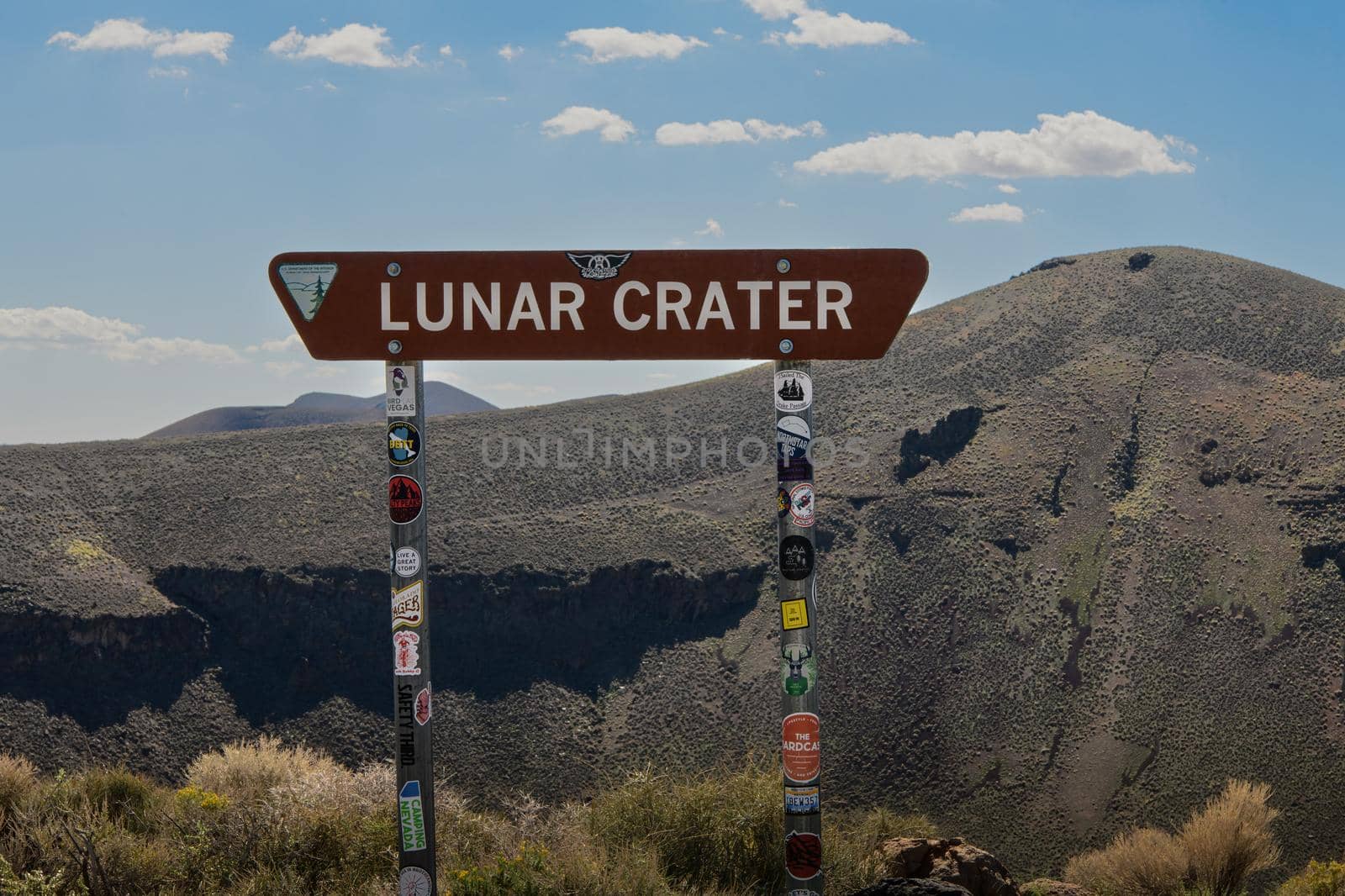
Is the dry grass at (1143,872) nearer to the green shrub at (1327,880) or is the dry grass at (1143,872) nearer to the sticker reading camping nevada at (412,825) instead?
the green shrub at (1327,880)

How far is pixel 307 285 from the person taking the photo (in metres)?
8.08

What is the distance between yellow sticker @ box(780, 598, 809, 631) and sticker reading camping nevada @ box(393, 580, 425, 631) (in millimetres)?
2554

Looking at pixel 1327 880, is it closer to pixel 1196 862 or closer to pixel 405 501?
pixel 1196 862

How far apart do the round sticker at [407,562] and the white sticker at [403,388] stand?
0.96 meters

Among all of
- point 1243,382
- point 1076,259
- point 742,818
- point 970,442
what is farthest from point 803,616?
point 1076,259

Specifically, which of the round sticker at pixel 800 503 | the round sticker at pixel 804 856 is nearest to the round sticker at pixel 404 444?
the round sticker at pixel 800 503

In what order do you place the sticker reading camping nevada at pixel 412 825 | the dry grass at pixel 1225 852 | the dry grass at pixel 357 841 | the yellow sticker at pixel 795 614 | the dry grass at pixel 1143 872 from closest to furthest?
1. the yellow sticker at pixel 795 614
2. the sticker reading camping nevada at pixel 412 825
3. the dry grass at pixel 357 841
4. the dry grass at pixel 1143 872
5. the dry grass at pixel 1225 852

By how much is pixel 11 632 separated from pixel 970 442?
3432cm

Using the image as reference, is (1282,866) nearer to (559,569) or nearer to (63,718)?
(559,569)

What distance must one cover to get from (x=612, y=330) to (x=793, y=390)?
1.31 m

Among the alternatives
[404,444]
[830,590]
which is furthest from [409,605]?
[830,590]

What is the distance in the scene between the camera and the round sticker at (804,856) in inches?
306

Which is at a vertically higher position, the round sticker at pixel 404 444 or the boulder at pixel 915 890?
the round sticker at pixel 404 444

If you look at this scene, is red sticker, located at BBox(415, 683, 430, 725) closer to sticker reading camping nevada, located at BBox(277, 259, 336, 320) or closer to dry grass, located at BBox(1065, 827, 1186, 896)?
sticker reading camping nevada, located at BBox(277, 259, 336, 320)
